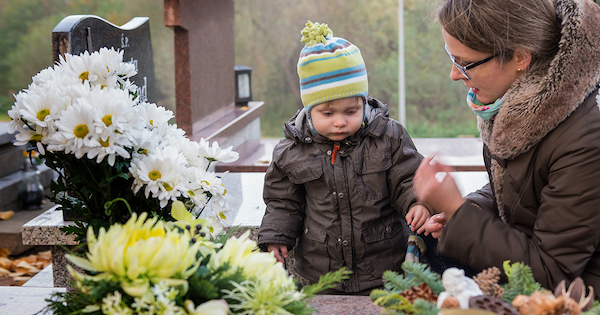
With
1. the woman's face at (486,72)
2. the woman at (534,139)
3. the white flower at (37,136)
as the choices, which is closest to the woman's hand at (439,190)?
the woman at (534,139)

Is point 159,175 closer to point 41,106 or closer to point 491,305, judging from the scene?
point 41,106

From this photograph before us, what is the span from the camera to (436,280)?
122cm

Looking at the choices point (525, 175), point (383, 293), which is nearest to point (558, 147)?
point (525, 175)

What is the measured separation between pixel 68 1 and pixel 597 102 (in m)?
16.7

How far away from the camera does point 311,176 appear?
7.68 ft

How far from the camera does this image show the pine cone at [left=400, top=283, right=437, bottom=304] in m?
1.18

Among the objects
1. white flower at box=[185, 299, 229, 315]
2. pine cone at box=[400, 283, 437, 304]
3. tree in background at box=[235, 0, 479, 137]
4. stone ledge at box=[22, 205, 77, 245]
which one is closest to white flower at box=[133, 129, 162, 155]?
white flower at box=[185, 299, 229, 315]

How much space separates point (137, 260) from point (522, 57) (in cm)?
133

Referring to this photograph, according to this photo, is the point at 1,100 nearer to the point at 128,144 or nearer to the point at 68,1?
the point at 68,1

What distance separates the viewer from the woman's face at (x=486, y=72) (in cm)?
176

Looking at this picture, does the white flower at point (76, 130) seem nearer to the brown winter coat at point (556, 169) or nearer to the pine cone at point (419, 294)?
the pine cone at point (419, 294)

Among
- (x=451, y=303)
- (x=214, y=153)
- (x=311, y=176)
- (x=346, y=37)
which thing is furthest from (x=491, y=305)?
(x=346, y=37)

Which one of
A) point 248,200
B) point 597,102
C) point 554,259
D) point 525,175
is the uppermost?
point 597,102

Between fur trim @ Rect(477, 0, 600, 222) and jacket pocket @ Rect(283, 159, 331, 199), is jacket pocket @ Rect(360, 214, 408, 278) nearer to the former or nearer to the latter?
jacket pocket @ Rect(283, 159, 331, 199)
